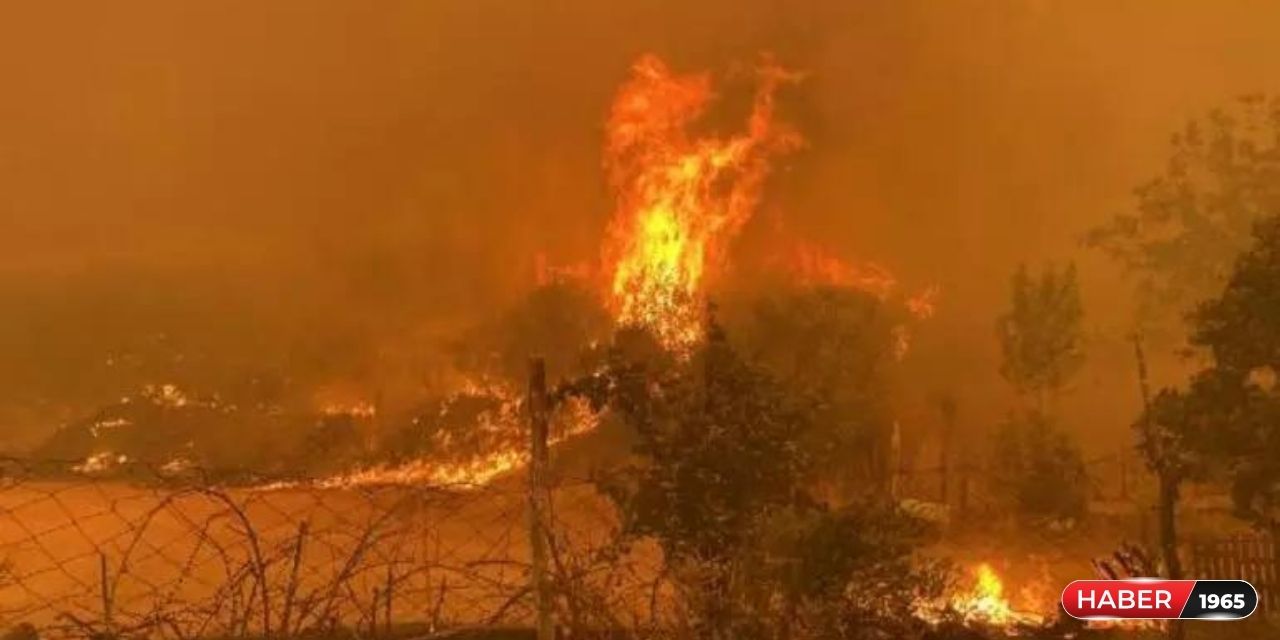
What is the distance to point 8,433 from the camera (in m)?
34.6

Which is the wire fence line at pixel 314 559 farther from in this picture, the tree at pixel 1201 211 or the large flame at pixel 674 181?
the large flame at pixel 674 181

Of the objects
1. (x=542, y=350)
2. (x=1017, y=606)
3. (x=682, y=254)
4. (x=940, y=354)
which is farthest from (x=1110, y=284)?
(x=1017, y=606)

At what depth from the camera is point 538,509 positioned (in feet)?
18.7

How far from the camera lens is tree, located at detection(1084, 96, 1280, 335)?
2614 cm

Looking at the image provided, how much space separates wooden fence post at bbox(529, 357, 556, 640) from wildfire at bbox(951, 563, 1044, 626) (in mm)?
4668

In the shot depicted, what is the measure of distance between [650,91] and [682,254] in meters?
6.93

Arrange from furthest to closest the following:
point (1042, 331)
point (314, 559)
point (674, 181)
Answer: point (674, 181), point (1042, 331), point (314, 559)

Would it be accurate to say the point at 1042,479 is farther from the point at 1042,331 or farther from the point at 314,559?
the point at 314,559

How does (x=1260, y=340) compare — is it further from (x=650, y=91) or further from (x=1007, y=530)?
(x=650, y=91)

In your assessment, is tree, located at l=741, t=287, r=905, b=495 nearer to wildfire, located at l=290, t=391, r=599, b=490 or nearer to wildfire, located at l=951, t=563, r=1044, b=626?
wildfire, located at l=951, t=563, r=1044, b=626

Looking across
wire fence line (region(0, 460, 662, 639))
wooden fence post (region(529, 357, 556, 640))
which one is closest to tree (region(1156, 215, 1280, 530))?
wire fence line (region(0, 460, 662, 639))

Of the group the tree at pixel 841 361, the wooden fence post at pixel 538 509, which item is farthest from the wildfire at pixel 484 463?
the wooden fence post at pixel 538 509

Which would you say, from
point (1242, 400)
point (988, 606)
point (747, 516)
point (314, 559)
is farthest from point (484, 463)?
point (1242, 400)

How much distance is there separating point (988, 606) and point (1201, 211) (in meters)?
21.1
